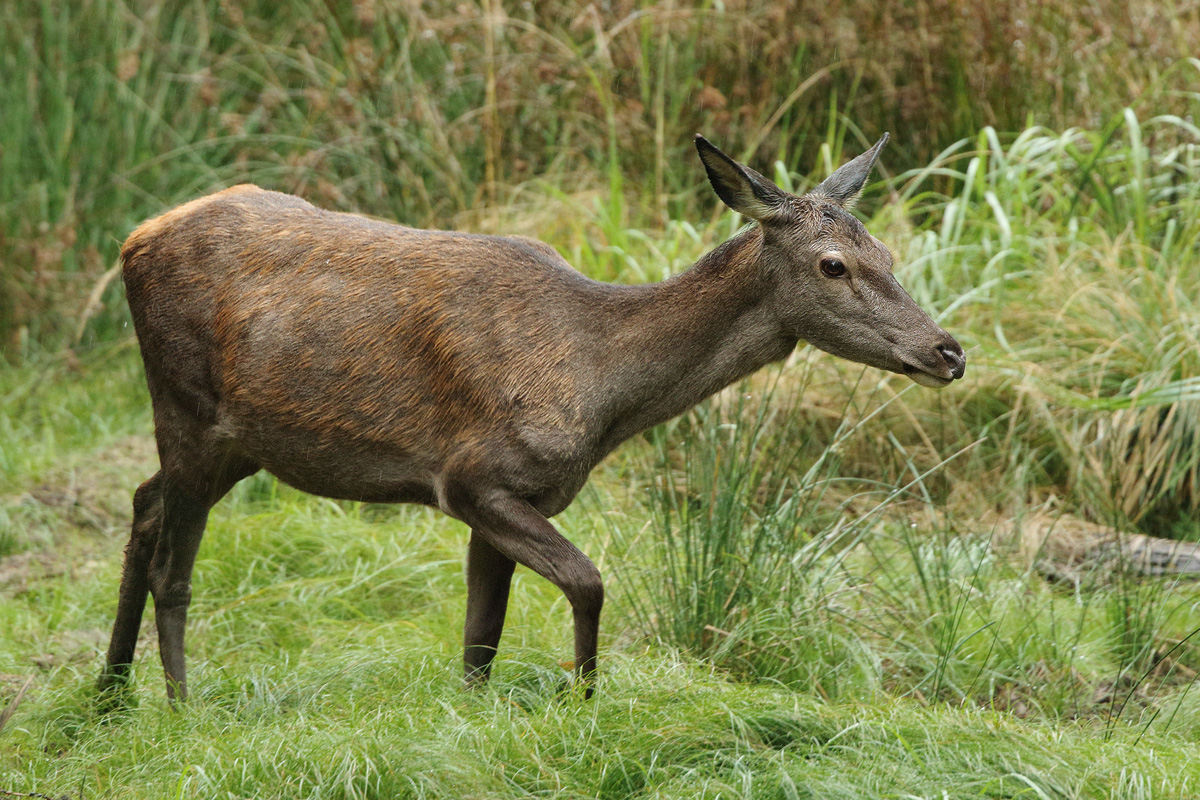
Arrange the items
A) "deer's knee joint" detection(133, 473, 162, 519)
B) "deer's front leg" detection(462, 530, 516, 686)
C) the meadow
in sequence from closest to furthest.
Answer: the meadow, "deer's front leg" detection(462, 530, 516, 686), "deer's knee joint" detection(133, 473, 162, 519)

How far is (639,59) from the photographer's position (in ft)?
29.1

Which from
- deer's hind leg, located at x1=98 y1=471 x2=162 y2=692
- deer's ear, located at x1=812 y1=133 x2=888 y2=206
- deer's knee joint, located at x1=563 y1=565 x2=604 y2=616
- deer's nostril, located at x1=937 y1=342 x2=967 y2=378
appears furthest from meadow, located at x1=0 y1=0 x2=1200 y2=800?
deer's nostril, located at x1=937 y1=342 x2=967 y2=378

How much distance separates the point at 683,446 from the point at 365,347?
1427 mm

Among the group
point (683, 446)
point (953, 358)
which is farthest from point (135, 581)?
point (953, 358)

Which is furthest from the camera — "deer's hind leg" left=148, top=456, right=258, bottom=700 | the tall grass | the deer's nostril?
the tall grass

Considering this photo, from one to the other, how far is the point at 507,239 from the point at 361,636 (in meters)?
1.67

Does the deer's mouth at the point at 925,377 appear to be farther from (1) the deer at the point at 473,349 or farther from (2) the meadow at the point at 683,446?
(2) the meadow at the point at 683,446

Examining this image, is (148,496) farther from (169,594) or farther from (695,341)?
(695,341)

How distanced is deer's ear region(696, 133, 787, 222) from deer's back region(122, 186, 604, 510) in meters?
0.56

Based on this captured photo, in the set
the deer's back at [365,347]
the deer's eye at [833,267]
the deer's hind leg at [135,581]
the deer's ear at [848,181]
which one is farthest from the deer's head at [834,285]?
the deer's hind leg at [135,581]

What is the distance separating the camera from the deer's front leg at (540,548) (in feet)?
13.9

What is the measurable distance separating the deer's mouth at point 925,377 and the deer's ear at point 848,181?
2.08ft

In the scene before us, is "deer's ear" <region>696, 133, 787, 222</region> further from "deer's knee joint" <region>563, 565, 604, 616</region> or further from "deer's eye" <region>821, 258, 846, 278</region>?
"deer's knee joint" <region>563, 565, 604, 616</region>

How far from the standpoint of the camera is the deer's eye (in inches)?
169
